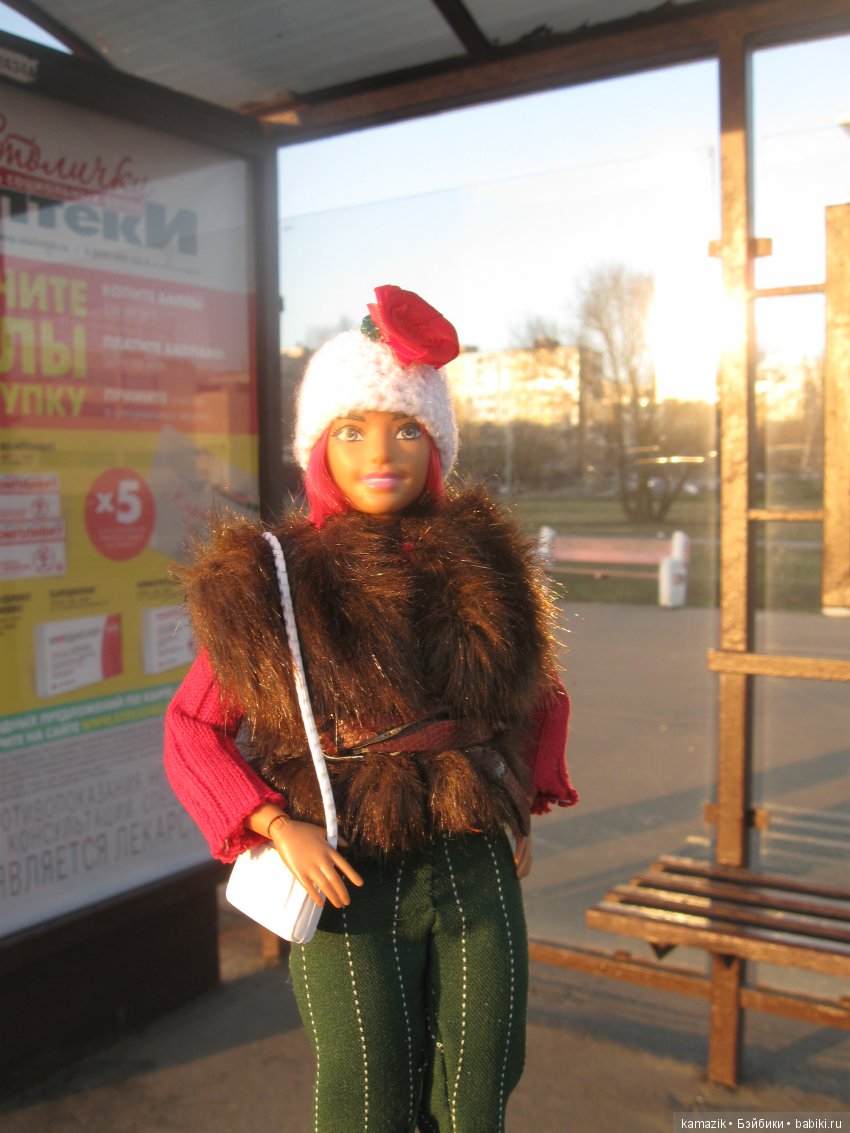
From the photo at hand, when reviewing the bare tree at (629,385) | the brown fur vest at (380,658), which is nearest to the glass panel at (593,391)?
the bare tree at (629,385)

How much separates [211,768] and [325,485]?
1.64 ft

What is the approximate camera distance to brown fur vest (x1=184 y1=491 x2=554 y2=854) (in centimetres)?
155

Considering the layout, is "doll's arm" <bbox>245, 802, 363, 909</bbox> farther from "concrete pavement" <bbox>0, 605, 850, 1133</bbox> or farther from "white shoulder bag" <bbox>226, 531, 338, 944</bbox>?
"concrete pavement" <bbox>0, 605, 850, 1133</bbox>

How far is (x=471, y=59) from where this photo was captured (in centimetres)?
296

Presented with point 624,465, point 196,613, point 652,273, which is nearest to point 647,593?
point 624,465

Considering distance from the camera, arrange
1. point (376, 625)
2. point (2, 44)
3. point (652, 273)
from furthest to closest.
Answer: point (652, 273) < point (2, 44) < point (376, 625)

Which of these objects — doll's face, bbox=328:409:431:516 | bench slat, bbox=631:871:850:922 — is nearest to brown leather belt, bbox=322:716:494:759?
doll's face, bbox=328:409:431:516

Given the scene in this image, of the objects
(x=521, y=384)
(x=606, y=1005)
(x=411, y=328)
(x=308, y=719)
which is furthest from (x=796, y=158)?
(x=606, y=1005)

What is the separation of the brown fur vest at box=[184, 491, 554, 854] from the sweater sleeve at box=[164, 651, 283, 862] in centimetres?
5

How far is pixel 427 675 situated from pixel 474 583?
160mm

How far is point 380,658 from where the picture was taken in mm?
1559

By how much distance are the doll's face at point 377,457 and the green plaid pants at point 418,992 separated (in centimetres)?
56

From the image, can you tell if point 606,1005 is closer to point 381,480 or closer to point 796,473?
point 796,473

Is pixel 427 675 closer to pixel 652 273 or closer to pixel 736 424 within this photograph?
pixel 736 424
